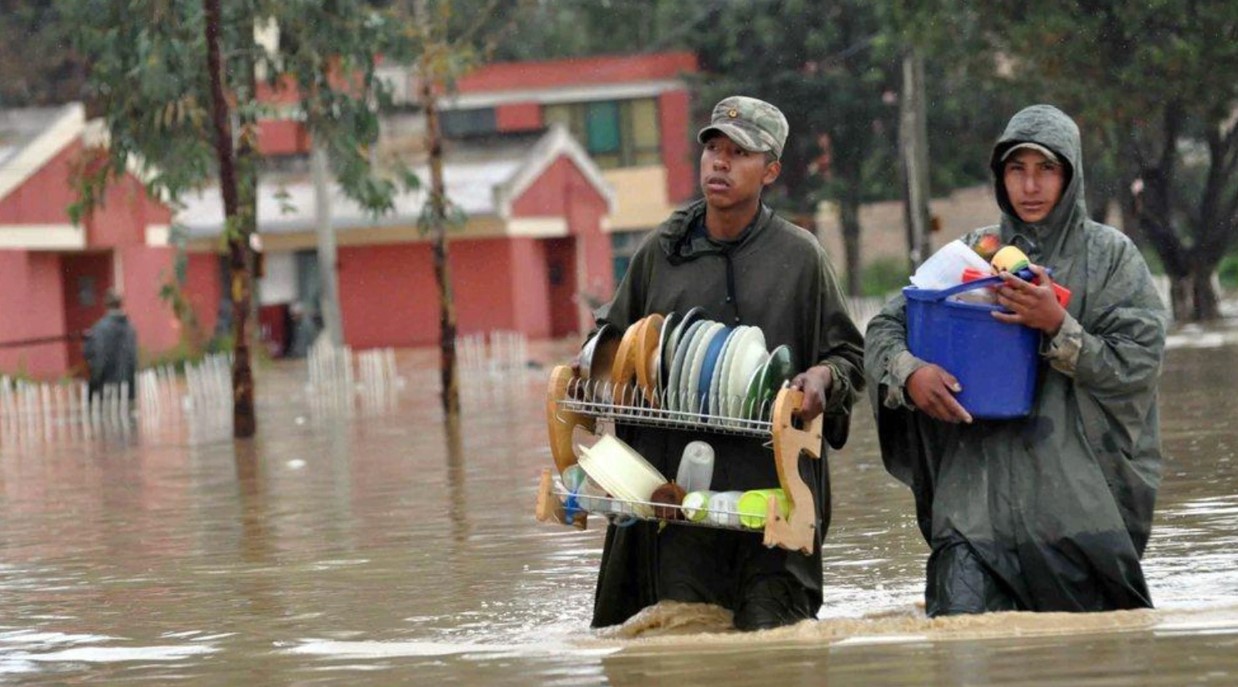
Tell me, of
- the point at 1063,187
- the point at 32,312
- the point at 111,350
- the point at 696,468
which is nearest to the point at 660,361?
the point at 696,468

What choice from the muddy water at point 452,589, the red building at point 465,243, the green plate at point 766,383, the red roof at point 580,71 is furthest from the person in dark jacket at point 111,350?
the red roof at point 580,71

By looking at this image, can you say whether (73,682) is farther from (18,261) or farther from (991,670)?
(18,261)

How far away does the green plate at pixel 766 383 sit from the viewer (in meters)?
7.21

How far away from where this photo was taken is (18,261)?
37750 mm

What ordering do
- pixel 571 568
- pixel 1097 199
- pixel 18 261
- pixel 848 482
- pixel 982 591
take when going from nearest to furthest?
pixel 982 591
pixel 571 568
pixel 848 482
pixel 18 261
pixel 1097 199

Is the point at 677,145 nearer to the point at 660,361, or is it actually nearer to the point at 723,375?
the point at 660,361

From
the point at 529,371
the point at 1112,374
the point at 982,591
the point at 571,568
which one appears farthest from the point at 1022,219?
the point at 529,371

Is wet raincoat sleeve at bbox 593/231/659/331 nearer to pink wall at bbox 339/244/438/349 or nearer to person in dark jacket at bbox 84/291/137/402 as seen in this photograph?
person in dark jacket at bbox 84/291/137/402

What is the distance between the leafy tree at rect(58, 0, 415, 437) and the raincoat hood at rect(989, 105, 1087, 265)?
1744 cm

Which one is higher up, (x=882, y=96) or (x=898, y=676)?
(x=882, y=96)

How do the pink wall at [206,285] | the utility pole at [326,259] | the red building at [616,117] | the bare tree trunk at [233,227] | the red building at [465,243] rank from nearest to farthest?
the bare tree trunk at [233,227] < the utility pole at [326,259] < the pink wall at [206,285] < the red building at [465,243] < the red building at [616,117]

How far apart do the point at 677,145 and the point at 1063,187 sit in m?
57.3

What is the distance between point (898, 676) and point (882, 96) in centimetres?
5112

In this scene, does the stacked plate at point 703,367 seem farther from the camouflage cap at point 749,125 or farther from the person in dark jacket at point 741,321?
the camouflage cap at point 749,125
